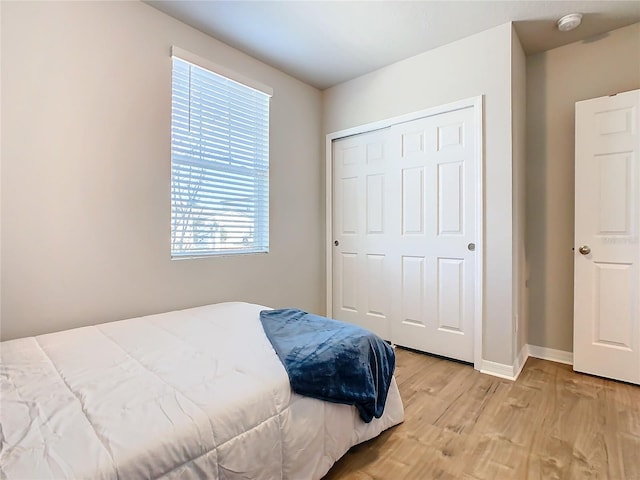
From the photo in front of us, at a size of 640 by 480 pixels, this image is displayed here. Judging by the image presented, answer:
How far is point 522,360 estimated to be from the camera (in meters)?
2.55

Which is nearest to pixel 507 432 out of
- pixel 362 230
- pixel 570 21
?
pixel 362 230

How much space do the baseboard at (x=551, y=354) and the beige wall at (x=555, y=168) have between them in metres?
0.04

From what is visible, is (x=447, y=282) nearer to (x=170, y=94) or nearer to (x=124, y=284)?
(x=124, y=284)

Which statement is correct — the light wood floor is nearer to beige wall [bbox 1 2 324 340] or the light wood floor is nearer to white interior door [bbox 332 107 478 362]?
white interior door [bbox 332 107 478 362]

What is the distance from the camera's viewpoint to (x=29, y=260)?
68.2 inches

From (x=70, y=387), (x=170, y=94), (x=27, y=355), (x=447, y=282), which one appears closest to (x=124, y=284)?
(x=27, y=355)

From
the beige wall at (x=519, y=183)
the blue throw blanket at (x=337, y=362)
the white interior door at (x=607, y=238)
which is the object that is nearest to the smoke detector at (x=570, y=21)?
the beige wall at (x=519, y=183)

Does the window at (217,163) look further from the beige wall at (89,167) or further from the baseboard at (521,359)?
the baseboard at (521,359)

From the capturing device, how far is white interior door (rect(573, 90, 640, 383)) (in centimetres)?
218

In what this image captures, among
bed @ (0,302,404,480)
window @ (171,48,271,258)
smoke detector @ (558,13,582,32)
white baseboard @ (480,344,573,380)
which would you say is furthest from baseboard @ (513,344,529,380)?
smoke detector @ (558,13,582,32)

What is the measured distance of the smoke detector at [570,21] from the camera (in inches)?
86.2

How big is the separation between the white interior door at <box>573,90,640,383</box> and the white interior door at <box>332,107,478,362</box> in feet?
2.47

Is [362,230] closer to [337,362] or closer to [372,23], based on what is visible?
[372,23]

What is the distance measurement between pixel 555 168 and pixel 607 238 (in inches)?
26.9
